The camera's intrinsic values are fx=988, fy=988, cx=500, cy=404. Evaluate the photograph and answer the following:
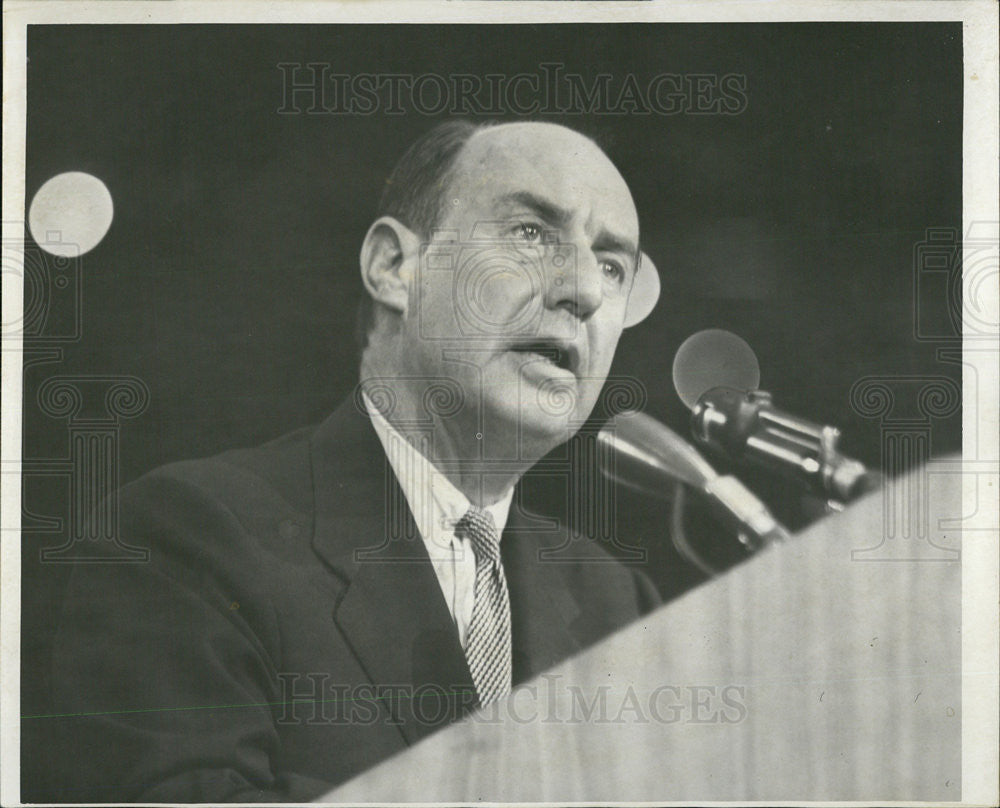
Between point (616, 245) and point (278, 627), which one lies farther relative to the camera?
point (616, 245)

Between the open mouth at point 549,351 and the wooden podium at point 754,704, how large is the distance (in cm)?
70

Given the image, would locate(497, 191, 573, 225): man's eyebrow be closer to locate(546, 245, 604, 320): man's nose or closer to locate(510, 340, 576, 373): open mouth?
locate(546, 245, 604, 320): man's nose

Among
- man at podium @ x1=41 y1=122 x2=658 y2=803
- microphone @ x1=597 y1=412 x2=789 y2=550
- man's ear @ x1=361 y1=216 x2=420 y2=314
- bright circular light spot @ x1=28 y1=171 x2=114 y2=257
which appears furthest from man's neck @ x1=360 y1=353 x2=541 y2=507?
bright circular light spot @ x1=28 y1=171 x2=114 y2=257

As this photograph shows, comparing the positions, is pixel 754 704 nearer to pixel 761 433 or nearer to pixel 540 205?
pixel 761 433

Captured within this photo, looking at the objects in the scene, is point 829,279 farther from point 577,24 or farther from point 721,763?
point 721,763

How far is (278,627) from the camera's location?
99.7 inches

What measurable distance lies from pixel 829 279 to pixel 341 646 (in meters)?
1.62

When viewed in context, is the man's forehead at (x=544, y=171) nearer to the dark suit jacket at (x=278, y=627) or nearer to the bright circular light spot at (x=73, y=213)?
the dark suit jacket at (x=278, y=627)

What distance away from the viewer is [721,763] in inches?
103

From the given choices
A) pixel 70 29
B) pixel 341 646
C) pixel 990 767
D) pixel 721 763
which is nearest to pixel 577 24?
pixel 70 29

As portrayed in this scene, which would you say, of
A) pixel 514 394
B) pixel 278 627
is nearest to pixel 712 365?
pixel 514 394

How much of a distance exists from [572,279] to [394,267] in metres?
0.47

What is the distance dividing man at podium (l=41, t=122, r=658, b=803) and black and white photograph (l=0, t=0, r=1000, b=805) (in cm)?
1

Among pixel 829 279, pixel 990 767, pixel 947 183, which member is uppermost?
pixel 947 183
